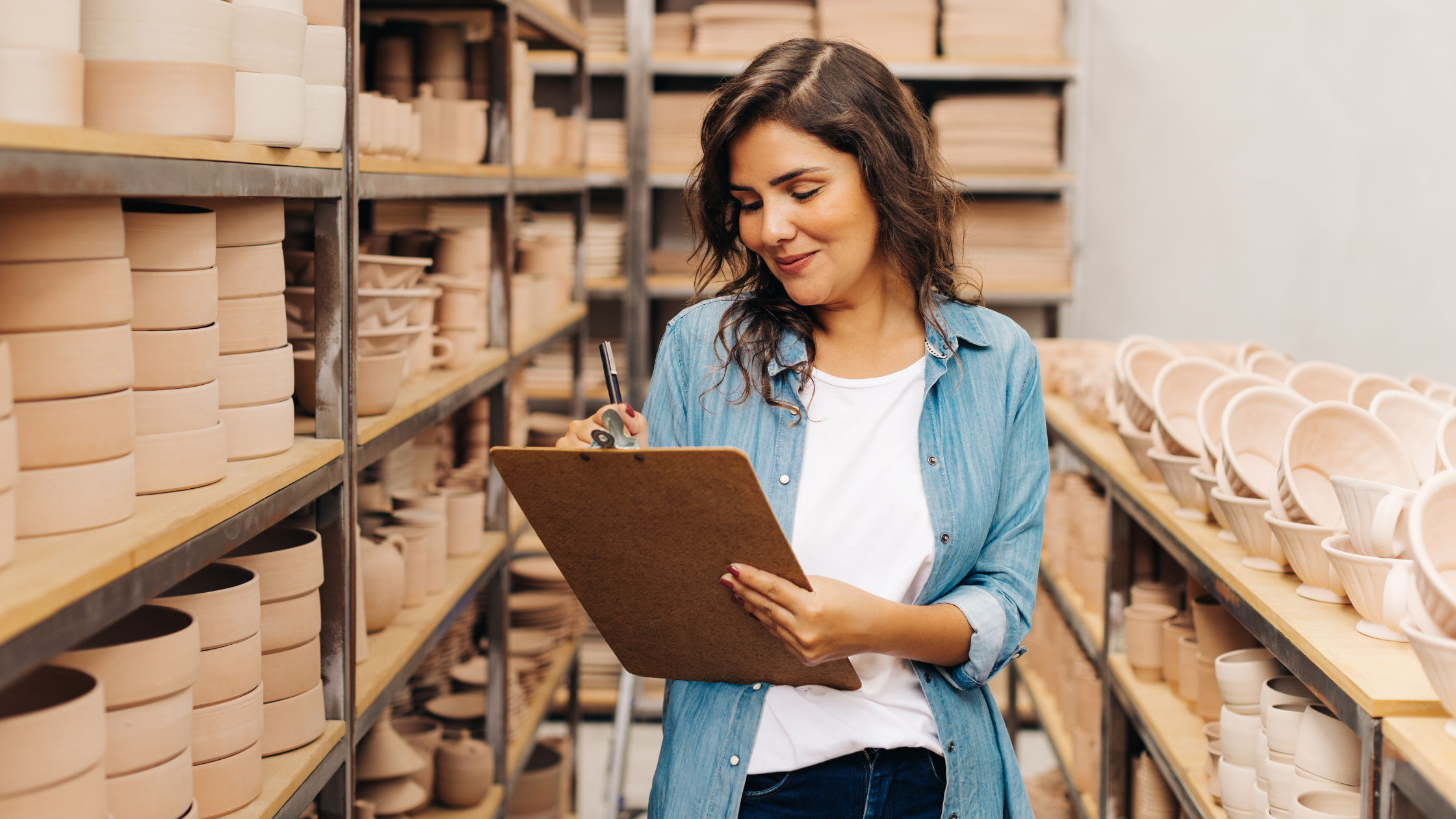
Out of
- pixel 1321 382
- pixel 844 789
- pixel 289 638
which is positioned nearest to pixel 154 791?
pixel 289 638

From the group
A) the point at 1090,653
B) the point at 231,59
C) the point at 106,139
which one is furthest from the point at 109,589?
the point at 1090,653

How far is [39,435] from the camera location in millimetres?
1083

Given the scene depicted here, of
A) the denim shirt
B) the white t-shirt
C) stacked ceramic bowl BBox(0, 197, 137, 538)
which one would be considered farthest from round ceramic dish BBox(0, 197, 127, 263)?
the white t-shirt

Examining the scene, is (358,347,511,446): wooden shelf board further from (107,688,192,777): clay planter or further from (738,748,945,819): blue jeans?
(738,748,945,819): blue jeans

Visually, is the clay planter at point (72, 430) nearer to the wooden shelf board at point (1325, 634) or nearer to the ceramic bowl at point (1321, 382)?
the wooden shelf board at point (1325, 634)

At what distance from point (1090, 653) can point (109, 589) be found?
227 cm

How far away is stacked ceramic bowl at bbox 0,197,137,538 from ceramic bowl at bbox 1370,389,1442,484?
165 cm

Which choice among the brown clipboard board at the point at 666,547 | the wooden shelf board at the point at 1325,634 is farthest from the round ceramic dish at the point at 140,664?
the wooden shelf board at the point at 1325,634

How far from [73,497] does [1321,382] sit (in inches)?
77.4

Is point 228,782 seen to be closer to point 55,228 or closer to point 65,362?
point 65,362

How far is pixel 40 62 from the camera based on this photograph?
0.98m

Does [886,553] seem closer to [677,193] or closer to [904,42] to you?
[904,42]

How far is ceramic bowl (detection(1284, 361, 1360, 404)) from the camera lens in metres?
2.15

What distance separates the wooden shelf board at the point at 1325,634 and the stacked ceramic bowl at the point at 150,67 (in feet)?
4.28
